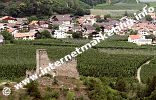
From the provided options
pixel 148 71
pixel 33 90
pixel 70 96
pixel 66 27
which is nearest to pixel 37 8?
pixel 66 27

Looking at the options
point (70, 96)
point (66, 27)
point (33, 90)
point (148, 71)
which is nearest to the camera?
point (33, 90)

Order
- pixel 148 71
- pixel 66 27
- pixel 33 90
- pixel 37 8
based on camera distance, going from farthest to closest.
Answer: pixel 37 8, pixel 66 27, pixel 148 71, pixel 33 90

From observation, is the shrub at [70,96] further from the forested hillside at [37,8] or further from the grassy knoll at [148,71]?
the forested hillside at [37,8]

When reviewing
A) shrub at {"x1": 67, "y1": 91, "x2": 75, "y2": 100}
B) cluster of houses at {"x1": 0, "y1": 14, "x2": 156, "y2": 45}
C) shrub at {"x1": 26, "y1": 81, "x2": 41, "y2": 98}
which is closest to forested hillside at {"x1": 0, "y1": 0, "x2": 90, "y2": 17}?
cluster of houses at {"x1": 0, "y1": 14, "x2": 156, "y2": 45}

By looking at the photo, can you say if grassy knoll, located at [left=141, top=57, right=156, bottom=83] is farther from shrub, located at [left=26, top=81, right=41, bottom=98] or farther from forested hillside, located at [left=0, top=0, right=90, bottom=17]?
forested hillside, located at [left=0, top=0, right=90, bottom=17]

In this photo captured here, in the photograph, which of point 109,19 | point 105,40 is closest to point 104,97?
point 105,40

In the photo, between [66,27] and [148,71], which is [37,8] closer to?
[66,27]
